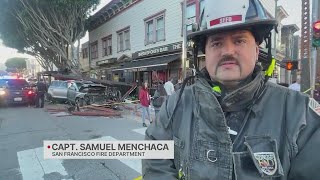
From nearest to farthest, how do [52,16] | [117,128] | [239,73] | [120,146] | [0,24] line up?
[239,73] → [120,146] → [117,128] → [52,16] → [0,24]

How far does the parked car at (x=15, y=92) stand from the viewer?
17.5m

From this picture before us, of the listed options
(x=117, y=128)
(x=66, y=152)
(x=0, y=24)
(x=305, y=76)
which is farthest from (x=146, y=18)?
(x=66, y=152)

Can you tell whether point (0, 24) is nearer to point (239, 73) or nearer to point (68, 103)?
point (68, 103)

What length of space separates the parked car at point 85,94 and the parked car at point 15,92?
295 centimetres

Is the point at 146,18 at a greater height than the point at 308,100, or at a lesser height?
greater

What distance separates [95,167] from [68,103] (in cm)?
1437

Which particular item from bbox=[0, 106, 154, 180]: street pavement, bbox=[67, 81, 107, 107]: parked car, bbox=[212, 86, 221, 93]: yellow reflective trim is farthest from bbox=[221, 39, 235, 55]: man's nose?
bbox=[67, 81, 107, 107]: parked car

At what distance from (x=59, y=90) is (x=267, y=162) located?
19459 millimetres

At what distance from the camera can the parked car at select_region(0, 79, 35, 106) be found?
57.4ft

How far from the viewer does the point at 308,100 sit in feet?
4.82

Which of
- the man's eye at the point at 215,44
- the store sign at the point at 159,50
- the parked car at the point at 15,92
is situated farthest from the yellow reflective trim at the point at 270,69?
the parked car at the point at 15,92

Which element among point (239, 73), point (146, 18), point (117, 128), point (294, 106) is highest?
point (146, 18)

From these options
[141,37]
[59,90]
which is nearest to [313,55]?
[141,37]

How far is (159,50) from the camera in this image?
19.1 metres
